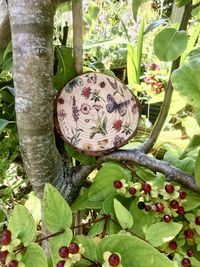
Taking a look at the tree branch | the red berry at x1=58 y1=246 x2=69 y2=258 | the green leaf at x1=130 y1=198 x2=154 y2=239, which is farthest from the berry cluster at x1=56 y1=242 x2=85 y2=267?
the tree branch

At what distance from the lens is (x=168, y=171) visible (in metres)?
0.50

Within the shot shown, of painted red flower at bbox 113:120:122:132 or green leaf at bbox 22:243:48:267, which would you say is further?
painted red flower at bbox 113:120:122:132

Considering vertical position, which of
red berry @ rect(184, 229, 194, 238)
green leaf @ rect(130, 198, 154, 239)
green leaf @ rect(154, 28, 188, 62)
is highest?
green leaf @ rect(154, 28, 188, 62)

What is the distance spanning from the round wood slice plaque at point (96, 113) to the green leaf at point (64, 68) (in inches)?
1.5

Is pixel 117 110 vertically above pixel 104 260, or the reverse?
pixel 117 110

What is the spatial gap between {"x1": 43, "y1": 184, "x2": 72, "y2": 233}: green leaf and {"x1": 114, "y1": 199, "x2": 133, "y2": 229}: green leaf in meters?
0.06

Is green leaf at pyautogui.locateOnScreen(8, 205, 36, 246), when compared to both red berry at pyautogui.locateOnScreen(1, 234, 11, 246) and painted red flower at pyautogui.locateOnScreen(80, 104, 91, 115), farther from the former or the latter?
painted red flower at pyautogui.locateOnScreen(80, 104, 91, 115)

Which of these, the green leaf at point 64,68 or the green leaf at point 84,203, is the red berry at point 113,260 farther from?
the green leaf at point 64,68

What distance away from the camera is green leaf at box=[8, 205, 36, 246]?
418 millimetres

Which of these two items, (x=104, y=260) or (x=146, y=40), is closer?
(x=104, y=260)

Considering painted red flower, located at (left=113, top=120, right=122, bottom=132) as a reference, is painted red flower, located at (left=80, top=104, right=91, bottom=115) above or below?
above

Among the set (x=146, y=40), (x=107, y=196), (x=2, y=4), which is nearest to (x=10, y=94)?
(x=2, y=4)

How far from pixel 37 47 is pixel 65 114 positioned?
0.11 m

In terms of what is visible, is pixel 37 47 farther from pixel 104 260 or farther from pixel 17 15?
pixel 104 260
